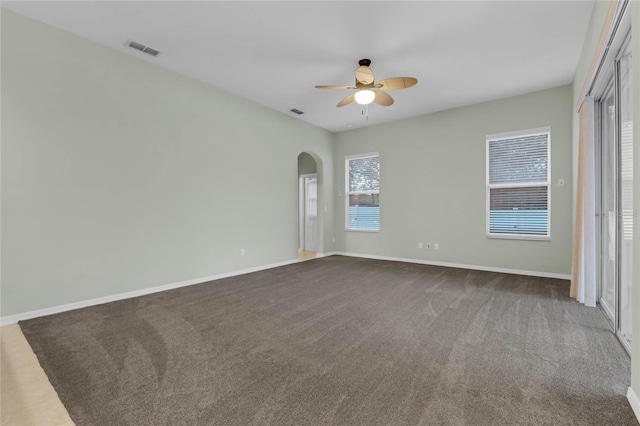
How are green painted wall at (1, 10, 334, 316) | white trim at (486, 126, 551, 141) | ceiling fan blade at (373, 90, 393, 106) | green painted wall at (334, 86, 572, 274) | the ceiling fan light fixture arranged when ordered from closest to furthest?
green painted wall at (1, 10, 334, 316) → the ceiling fan light fixture → ceiling fan blade at (373, 90, 393, 106) → green painted wall at (334, 86, 572, 274) → white trim at (486, 126, 551, 141)

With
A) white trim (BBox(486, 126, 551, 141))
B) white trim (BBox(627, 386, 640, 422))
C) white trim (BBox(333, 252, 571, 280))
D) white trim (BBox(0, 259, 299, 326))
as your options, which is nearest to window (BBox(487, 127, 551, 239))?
white trim (BBox(486, 126, 551, 141))

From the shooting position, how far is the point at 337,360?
2.17 meters

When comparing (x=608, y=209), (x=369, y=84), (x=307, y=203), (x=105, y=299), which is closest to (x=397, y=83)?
(x=369, y=84)

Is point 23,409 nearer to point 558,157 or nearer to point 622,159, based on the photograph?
point 622,159

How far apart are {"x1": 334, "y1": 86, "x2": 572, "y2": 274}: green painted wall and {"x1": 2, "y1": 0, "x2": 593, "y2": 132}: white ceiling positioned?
1.92 ft

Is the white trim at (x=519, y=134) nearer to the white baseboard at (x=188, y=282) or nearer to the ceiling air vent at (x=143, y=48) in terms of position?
the white baseboard at (x=188, y=282)

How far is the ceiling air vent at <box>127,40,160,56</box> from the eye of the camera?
3.55m

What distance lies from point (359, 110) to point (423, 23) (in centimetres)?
274

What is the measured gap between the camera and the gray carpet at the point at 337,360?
161cm

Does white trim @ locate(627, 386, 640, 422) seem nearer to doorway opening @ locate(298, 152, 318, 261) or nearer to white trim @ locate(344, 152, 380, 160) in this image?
white trim @ locate(344, 152, 380, 160)

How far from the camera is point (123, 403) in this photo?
5.55 ft

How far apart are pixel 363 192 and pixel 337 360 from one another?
5337 mm

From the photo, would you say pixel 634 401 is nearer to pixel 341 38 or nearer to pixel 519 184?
pixel 341 38

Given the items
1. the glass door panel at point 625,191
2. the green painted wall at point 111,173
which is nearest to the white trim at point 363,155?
the green painted wall at point 111,173
